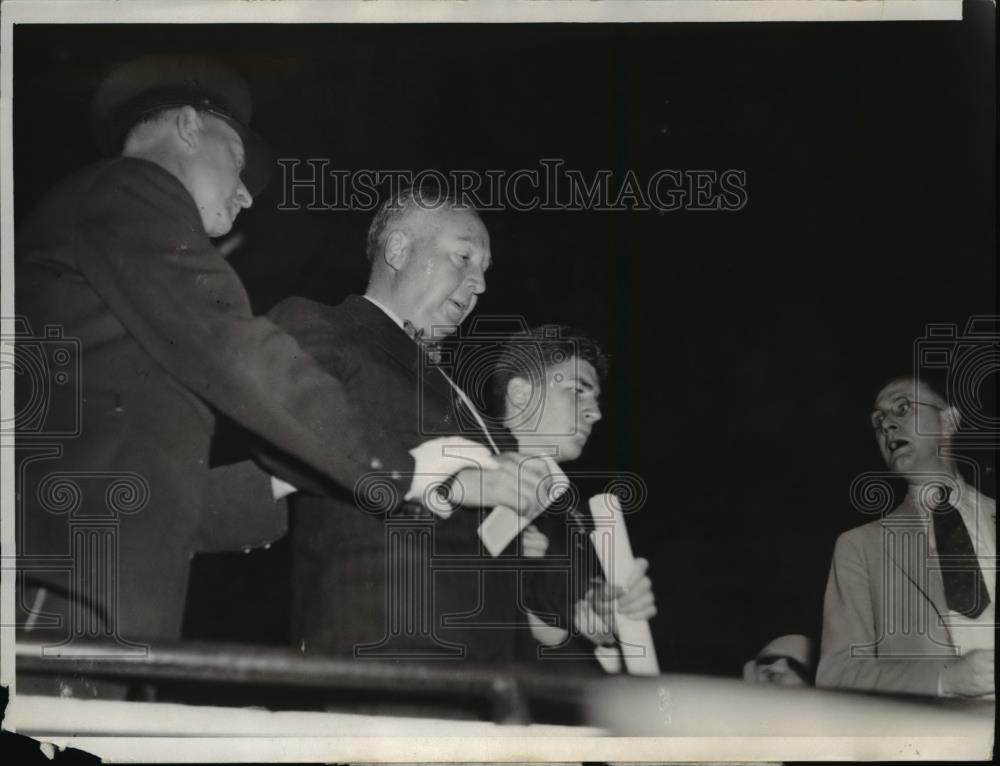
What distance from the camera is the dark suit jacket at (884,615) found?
3793 mm

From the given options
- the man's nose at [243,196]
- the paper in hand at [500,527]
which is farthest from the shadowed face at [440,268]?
the paper in hand at [500,527]

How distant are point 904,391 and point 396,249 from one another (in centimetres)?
169

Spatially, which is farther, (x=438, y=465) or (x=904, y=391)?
(x=904, y=391)

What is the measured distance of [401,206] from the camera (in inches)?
150

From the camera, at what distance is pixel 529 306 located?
12.5ft

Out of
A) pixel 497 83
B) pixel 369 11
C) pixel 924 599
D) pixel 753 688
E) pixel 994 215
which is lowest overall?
pixel 753 688

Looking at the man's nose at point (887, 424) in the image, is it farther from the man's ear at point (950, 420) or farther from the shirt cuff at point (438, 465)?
the shirt cuff at point (438, 465)

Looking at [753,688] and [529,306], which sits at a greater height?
[529,306]

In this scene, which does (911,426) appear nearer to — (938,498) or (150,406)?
(938,498)

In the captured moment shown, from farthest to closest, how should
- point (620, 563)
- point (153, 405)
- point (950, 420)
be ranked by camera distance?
1. point (950, 420)
2. point (620, 563)
3. point (153, 405)

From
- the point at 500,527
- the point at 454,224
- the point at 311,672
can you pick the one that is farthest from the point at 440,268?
the point at 311,672

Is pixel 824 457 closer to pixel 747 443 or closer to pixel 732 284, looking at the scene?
pixel 747 443

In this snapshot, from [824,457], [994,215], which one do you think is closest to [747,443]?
[824,457]

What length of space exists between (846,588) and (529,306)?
1.35 metres
